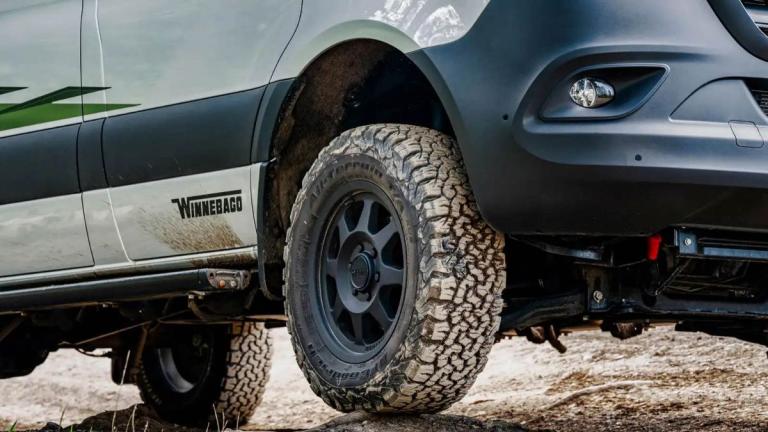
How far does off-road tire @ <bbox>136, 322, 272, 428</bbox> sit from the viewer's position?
6.58m

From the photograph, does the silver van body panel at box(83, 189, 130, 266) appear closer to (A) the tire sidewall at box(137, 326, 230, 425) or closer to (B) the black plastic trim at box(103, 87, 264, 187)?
(B) the black plastic trim at box(103, 87, 264, 187)

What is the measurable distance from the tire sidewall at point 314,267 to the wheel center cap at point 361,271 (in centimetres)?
18

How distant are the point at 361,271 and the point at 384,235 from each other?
135 millimetres

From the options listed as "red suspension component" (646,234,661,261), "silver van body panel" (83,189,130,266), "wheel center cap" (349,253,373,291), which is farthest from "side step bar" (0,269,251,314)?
"red suspension component" (646,234,661,261)

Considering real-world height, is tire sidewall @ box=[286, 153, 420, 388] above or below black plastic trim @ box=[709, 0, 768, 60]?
below

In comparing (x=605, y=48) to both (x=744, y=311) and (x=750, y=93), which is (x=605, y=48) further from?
(x=744, y=311)

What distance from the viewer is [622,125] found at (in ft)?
11.4

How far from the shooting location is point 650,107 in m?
3.47

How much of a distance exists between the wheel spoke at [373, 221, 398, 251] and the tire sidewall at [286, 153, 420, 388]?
9cm

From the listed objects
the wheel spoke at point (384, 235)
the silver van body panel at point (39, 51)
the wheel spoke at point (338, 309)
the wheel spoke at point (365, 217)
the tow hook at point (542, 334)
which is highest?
the silver van body panel at point (39, 51)

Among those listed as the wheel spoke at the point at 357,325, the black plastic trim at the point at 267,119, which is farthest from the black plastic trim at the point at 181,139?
the wheel spoke at the point at 357,325

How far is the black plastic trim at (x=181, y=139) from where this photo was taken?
445 cm

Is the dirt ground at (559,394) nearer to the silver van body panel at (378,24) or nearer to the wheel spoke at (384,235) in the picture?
the wheel spoke at (384,235)

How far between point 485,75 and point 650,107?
17.7 inches
